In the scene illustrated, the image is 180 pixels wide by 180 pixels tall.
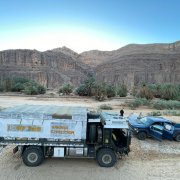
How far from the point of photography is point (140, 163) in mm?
9125

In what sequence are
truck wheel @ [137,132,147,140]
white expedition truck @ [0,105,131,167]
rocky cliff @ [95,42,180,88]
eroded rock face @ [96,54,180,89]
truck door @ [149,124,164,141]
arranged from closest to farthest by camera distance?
white expedition truck @ [0,105,131,167]
truck door @ [149,124,164,141]
truck wheel @ [137,132,147,140]
eroded rock face @ [96,54,180,89]
rocky cliff @ [95,42,180,88]

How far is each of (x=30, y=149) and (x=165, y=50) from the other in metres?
137

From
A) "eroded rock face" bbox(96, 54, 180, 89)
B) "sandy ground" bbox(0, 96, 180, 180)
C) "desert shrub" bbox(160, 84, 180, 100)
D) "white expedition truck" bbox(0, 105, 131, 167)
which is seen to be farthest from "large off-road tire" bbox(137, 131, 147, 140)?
"eroded rock face" bbox(96, 54, 180, 89)

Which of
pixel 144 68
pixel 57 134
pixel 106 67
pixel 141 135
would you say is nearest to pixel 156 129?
pixel 141 135

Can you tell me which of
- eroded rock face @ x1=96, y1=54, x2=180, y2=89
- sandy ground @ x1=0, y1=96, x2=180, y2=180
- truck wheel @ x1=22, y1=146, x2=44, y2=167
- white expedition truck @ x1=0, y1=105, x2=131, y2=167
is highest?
eroded rock face @ x1=96, y1=54, x2=180, y2=89

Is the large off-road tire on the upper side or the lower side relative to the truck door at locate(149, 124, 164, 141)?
lower

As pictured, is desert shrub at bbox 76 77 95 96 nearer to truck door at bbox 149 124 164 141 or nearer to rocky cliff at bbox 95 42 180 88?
truck door at bbox 149 124 164 141

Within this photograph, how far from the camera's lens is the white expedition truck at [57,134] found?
8.09m

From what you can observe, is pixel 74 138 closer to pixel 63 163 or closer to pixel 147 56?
pixel 63 163

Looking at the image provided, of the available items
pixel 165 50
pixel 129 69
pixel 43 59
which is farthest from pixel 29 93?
pixel 165 50

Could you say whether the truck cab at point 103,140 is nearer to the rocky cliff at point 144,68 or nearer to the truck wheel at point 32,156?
the truck wheel at point 32,156

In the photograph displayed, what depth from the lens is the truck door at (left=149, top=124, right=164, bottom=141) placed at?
39.5 feet

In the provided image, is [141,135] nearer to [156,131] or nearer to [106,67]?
[156,131]

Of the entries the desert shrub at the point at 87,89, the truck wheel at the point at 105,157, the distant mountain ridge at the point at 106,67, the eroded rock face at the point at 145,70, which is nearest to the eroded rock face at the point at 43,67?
the distant mountain ridge at the point at 106,67
